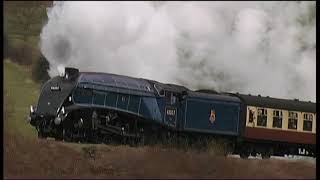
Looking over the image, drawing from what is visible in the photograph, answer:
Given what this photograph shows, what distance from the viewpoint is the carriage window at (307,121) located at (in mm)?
13117

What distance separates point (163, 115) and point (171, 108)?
1.11 feet

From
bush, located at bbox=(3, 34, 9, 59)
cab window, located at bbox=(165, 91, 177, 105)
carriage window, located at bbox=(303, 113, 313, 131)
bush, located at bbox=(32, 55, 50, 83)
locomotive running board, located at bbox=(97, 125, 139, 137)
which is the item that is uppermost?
bush, located at bbox=(3, 34, 9, 59)

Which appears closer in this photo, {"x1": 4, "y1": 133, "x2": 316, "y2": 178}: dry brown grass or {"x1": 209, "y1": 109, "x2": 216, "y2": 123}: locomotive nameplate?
{"x1": 4, "y1": 133, "x2": 316, "y2": 178}: dry brown grass

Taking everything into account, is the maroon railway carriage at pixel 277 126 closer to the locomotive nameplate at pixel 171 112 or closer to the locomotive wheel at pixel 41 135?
the locomotive nameplate at pixel 171 112

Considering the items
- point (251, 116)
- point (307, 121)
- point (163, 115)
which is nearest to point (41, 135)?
point (163, 115)

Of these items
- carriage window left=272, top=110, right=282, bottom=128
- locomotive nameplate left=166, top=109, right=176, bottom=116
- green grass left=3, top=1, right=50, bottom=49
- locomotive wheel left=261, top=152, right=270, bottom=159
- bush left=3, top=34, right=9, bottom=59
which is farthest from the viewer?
carriage window left=272, top=110, right=282, bottom=128

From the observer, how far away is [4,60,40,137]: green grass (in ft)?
35.9

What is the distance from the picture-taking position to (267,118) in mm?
12922

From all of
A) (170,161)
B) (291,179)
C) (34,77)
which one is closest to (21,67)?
(34,77)

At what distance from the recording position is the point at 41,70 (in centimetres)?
1203

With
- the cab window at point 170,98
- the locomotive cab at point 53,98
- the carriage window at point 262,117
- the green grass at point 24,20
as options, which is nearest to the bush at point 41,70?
the locomotive cab at point 53,98

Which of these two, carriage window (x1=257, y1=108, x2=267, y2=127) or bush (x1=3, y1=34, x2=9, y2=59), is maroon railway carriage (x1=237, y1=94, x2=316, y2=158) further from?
bush (x1=3, y1=34, x2=9, y2=59)

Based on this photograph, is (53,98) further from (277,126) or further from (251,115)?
(277,126)

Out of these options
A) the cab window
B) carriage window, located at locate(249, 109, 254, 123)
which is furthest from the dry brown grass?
carriage window, located at locate(249, 109, 254, 123)
